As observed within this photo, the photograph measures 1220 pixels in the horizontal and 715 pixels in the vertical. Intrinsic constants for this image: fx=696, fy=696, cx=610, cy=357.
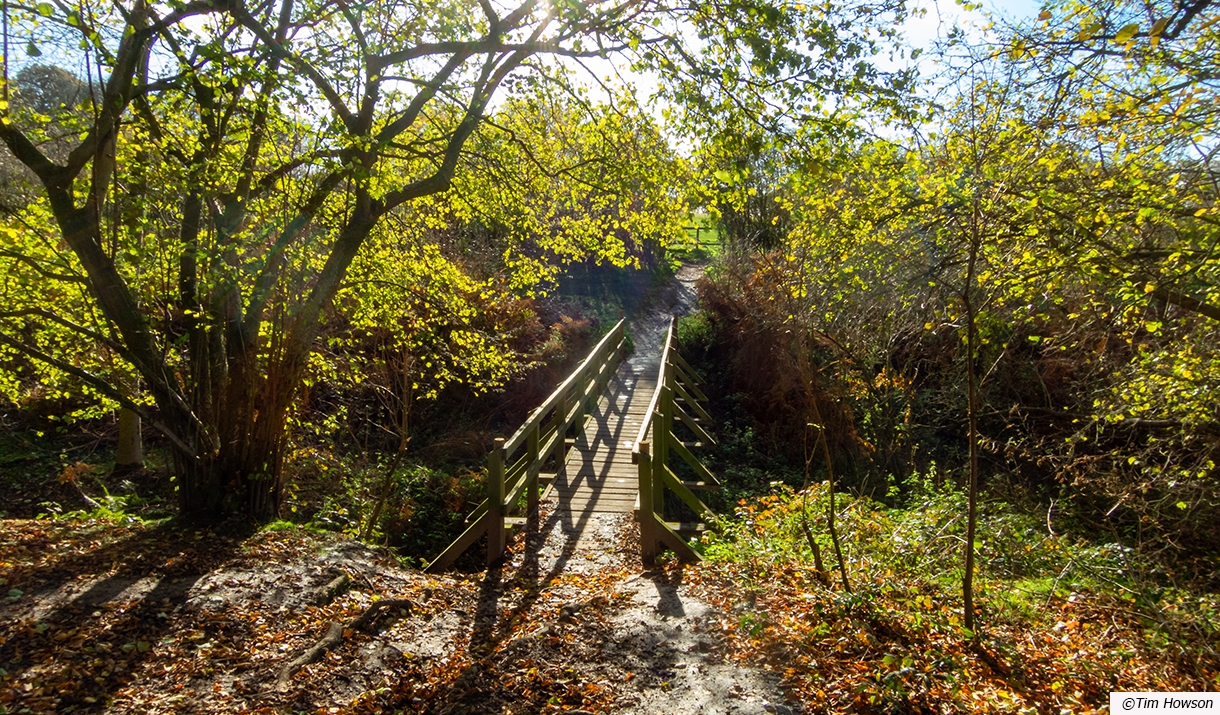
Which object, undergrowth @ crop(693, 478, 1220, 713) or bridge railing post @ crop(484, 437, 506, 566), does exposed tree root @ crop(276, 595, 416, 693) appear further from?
undergrowth @ crop(693, 478, 1220, 713)

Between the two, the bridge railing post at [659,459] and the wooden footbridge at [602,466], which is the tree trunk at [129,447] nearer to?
the wooden footbridge at [602,466]

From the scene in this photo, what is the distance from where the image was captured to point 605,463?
9938 mm

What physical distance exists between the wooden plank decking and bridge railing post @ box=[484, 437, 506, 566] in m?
1.60

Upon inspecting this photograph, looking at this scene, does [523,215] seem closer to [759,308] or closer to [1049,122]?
[1049,122]

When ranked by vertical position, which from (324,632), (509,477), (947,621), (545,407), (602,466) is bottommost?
(324,632)

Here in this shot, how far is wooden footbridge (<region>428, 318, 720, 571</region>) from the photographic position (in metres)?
6.79

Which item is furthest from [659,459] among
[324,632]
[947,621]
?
[324,632]

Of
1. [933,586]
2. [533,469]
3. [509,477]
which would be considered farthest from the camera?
[509,477]

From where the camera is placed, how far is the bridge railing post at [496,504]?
656 cm

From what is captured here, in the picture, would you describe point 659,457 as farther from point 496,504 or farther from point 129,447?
point 129,447

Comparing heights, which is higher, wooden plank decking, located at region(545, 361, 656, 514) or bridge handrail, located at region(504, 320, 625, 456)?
bridge handrail, located at region(504, 320, 625, 456)

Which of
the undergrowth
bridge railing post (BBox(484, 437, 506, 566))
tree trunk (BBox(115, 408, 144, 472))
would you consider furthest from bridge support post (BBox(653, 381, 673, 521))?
tree trunk (BBox(115, 408, 144, 472))

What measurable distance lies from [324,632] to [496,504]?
212cm

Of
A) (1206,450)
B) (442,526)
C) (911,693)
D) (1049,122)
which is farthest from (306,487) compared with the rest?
(1206,450)
